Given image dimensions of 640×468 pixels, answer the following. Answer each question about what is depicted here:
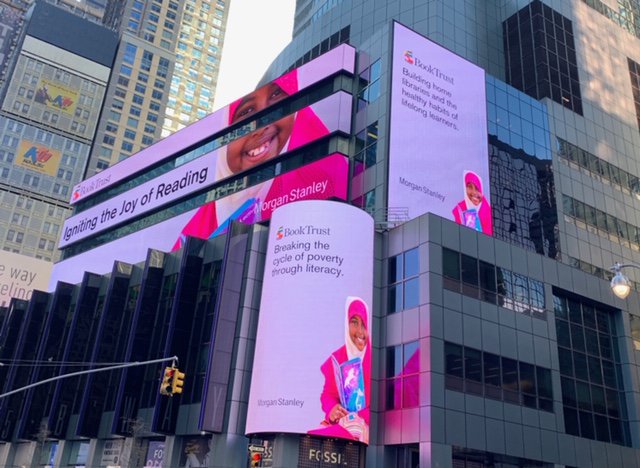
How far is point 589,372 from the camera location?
47969 mm

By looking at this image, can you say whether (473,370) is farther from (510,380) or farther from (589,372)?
(589,372)

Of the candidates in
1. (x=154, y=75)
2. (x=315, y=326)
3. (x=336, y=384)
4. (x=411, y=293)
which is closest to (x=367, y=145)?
(x=411, y=293)

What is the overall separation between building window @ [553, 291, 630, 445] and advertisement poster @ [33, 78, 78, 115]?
13372 centimetres

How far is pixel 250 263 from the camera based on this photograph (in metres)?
44.5

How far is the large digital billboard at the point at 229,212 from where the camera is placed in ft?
176

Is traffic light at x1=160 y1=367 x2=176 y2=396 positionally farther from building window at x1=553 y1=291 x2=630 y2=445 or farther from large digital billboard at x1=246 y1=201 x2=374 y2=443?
building window at x1=553 y1=291 x2=630 y2=445

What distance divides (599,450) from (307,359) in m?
22.4

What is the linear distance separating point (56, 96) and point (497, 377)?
460 feet

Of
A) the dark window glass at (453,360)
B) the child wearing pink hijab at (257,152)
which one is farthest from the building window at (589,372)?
the child wearing pink hijab at (257,152)

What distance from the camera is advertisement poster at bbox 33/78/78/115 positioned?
5965 inches

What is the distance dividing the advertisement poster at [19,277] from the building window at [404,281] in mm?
78719

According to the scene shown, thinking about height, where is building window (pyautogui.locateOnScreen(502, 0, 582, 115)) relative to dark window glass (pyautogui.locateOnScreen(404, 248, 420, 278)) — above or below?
above

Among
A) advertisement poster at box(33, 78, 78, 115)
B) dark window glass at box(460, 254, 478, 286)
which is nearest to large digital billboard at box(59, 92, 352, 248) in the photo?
dark window glass at box(460, 254, 478, 286)

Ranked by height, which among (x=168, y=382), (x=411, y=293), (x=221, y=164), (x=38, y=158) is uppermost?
(x=38, y=158)
